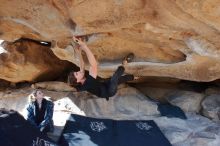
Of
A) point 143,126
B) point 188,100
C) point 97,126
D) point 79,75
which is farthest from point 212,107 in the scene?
point 79,75

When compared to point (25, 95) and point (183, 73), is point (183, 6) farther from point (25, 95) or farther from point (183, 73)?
point (25, 95)

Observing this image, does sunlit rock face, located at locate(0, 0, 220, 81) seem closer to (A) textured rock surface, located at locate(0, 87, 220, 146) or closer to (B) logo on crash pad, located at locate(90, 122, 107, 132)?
(A) textured rock surface, located at locate(0, 87, 220, 146)

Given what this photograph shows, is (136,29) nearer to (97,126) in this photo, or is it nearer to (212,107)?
(97,126)

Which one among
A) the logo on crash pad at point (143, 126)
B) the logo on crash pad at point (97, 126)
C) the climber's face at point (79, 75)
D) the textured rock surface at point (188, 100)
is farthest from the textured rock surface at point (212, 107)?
the climber's face at point (79, 75)

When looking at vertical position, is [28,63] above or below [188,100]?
above

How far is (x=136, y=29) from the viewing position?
5.04 meters

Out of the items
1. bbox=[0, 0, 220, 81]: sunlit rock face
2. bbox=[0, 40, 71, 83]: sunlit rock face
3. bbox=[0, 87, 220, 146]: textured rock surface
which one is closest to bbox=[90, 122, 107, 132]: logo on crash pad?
bbox=[0, 87, 220, 146]: textured rock surface

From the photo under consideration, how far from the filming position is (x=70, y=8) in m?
4.66

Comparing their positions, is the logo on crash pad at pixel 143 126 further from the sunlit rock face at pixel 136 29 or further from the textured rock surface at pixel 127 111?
the sunlit rock face at pixel 136 29

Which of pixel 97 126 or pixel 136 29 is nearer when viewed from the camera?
pixel 136 29

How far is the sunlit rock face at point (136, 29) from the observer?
441 cm

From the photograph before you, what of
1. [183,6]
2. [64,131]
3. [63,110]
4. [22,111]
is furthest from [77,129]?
[183,6]

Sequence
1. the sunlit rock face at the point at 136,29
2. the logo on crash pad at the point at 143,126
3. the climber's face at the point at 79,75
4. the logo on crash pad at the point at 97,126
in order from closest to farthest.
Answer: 1. the sunlit rock face at the point at 136,29
2. the climber's face at the point at 79,75
3. the logo on crash pad at the point at 97,126
4. the logo on crash pad at the point at 143,126

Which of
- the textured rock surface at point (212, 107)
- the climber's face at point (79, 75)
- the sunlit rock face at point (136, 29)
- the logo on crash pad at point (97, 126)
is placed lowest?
the logo on crash pad at point (97, 126)
